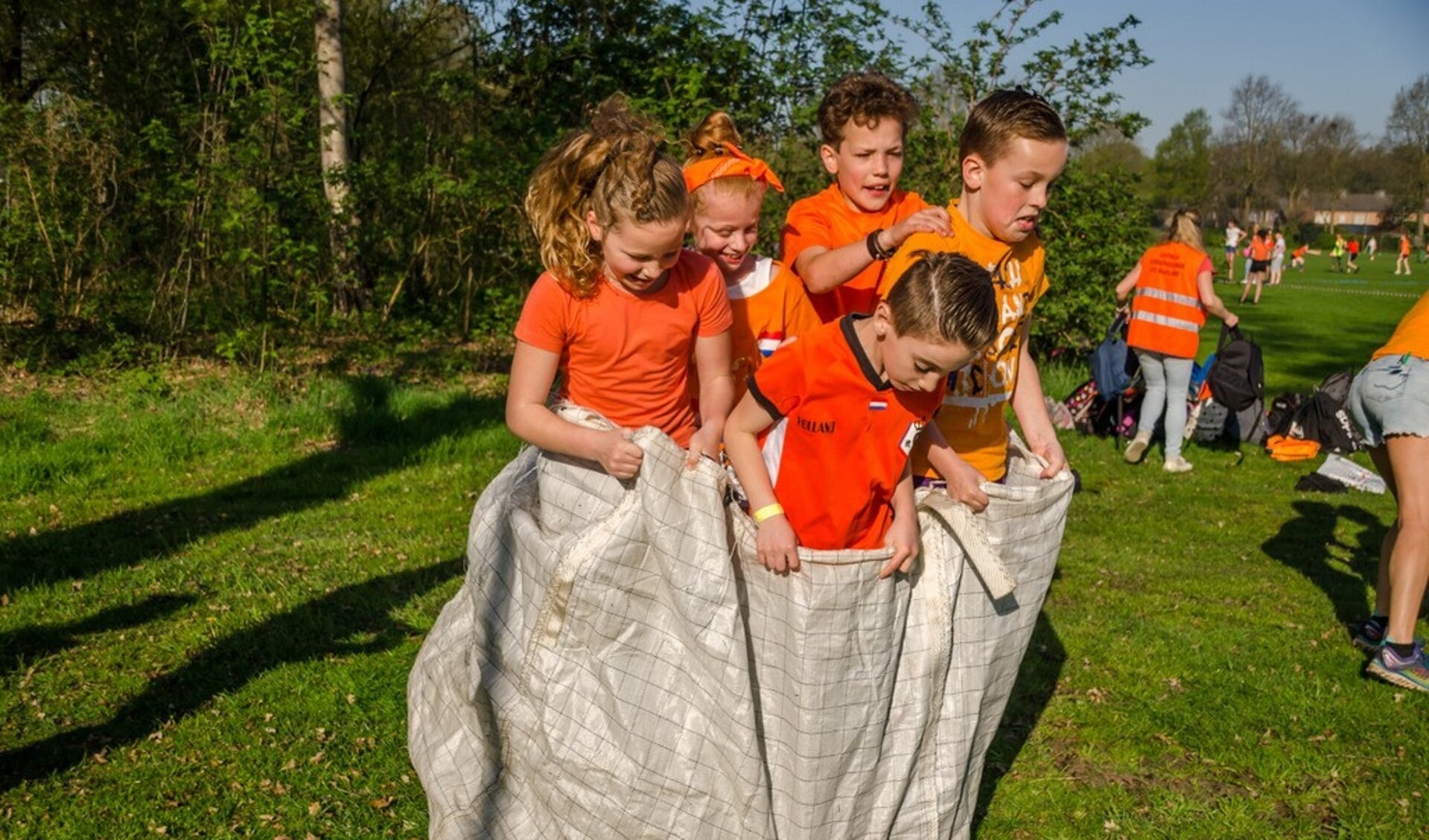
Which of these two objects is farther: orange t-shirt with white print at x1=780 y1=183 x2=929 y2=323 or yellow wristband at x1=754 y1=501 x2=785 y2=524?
orange t-shirt with white print at x1=780 y1=183 x2=929 y2=323

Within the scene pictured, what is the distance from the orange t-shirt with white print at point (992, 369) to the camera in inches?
135

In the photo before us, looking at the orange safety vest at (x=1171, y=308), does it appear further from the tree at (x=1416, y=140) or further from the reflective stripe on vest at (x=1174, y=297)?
the tree at (x=1416, y=140)

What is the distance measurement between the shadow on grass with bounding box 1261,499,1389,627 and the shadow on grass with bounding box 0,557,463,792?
455cm

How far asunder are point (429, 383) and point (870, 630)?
7.81 metres

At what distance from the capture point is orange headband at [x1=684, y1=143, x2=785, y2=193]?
3.50 metres

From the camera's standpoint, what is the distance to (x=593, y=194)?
123 inches

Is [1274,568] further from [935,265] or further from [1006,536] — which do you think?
[935,265]

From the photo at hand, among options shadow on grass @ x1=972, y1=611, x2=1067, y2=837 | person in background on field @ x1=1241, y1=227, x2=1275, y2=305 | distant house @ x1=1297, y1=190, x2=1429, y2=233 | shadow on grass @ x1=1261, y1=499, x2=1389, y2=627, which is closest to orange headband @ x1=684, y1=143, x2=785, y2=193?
shadow on grass @ x1=972, y1=611, x2=1067, y2=837

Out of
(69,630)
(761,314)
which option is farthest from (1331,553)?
(69,630)

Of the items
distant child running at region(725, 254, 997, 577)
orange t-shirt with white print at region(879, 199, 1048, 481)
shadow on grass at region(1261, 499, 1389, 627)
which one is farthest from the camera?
shadow on grass at region(1261, 499, 1389, 627)

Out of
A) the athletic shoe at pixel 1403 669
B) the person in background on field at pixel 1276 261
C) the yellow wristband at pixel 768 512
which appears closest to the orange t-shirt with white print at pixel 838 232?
the yellow wristband at pixel 768 512

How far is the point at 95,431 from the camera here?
26.4 ft

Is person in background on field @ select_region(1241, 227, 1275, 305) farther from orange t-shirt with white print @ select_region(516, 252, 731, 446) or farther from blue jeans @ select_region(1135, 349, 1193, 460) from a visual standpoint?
orange t-shirt with white print @ select_region(516, 252, 731, 446)

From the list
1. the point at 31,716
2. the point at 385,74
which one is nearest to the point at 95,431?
the point at 31,716
